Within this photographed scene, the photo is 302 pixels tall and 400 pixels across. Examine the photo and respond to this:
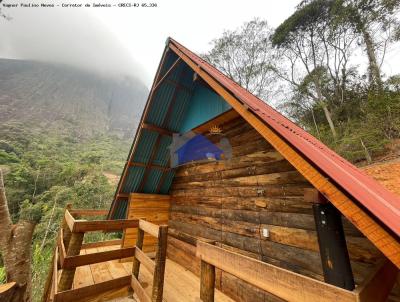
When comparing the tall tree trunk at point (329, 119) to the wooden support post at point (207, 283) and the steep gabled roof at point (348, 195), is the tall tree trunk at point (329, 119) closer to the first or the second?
the steep gabled roof at point (348, 195)

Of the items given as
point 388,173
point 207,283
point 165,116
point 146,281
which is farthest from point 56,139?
point 388,173

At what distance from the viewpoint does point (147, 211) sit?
20.0ft

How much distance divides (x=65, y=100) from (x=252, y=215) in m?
81.5

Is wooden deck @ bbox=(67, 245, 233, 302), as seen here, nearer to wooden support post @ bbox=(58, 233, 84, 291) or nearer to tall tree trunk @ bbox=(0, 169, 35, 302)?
wooden support post @ bbox=(58, 233, 84, 291)

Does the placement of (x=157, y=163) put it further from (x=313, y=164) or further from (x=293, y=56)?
(x=293, y=56)

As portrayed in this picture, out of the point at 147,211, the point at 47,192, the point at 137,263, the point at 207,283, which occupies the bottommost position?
the point at 137,263

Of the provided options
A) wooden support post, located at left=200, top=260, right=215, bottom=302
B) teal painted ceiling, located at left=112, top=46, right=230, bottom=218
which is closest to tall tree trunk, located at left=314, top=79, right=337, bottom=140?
teal painted ceiling, located at left=112, top=46, right=230, bottom=218

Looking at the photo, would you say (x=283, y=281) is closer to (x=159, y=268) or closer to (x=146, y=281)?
(x=159, y=268)

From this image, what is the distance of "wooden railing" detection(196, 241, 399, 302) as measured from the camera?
104 cm

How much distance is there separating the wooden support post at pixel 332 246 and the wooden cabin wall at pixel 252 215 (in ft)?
3.47

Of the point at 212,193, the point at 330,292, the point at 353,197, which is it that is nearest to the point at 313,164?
the point at 353,197

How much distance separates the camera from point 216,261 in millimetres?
1741

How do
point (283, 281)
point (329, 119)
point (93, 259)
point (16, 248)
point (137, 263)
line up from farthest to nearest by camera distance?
1. point (329, 119)
2. point (137, 263)
3. point (93, 259)
4. point (16, 248)
5. point (283, 281)

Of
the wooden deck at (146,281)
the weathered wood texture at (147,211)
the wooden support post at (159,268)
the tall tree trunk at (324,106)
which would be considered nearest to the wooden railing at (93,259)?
the wooden support post at (159,268)
